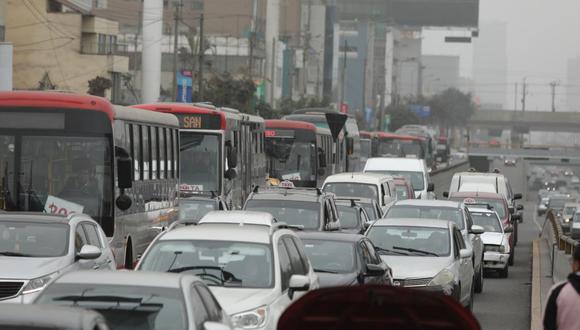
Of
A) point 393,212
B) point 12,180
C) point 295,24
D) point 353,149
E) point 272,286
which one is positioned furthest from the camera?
point 295,24

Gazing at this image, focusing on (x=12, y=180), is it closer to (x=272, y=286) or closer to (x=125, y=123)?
(x=125, y=123)

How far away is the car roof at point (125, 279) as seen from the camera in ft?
34.9

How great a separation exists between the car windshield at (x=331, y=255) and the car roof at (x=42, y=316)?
909 cm

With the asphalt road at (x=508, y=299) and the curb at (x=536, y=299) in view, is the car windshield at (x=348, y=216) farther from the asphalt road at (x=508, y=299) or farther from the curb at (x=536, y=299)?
the curb at (x=536, y=299)

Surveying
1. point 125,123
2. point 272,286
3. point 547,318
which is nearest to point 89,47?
point 125,123

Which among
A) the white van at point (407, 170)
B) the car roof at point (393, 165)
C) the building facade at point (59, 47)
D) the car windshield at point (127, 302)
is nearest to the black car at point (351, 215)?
the car windshield at point (127, 302)

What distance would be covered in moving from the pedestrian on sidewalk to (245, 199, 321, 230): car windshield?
14342 millimetres

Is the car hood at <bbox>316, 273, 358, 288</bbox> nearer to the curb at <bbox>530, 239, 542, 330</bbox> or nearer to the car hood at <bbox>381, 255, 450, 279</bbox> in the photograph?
the curb at <bbox>530, 239, 542, 330</bbox>

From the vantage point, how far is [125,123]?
2205 centimetres

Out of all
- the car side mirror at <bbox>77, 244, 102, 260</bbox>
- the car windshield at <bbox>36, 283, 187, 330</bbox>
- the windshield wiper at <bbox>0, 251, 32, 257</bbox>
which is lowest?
the windshield wiper at <bbox>0, 251, 32, 257</bbox>

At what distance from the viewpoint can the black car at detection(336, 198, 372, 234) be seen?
26.9 meters

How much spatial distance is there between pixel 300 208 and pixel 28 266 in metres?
8.91

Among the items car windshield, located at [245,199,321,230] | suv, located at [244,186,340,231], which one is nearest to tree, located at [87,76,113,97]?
suv, located at [244,186,340,231]

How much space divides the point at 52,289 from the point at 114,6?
396 ft
